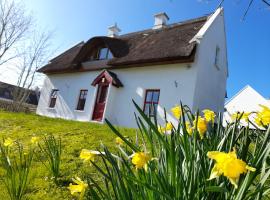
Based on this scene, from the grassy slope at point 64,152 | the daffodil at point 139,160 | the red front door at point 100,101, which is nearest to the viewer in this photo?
the daffodil at point 139,160

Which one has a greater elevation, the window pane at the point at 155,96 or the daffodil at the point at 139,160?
the window pane at the point at 155,96

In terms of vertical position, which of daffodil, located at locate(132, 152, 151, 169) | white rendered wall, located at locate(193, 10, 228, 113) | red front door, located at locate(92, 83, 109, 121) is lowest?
daffodil, located at locate(132, 152, 151, 169)

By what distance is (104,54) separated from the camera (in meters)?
17.9

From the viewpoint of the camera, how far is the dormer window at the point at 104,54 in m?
17.5

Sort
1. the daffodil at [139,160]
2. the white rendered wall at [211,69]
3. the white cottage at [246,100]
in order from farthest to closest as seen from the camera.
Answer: the white cottage at [246,100] → the white rendered wall at [211,69] → the daffodil at [139,160]

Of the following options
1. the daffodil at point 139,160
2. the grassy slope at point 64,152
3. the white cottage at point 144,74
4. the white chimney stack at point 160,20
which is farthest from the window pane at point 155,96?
the daffodil at point 139,160

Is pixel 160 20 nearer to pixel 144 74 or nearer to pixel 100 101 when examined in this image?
pixel 144 74

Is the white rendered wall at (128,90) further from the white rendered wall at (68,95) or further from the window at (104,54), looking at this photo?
the window at (104,54)

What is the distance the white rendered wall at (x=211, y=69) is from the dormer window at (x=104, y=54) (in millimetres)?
5781

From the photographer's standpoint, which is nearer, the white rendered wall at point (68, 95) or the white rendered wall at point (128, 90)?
the white rendered wall at point (128, 90)

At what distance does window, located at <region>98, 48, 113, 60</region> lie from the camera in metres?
17.5

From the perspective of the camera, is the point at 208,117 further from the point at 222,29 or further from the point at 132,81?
the point at 222,29

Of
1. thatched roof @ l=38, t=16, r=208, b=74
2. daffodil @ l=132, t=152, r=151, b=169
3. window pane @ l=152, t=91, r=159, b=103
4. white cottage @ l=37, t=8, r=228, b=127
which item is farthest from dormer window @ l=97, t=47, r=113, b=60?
daffodil @ l=132, t=152, r=151, b=169

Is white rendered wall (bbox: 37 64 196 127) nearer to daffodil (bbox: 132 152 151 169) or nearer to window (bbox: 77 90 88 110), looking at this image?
window (bbox: 77 90 88 110)
